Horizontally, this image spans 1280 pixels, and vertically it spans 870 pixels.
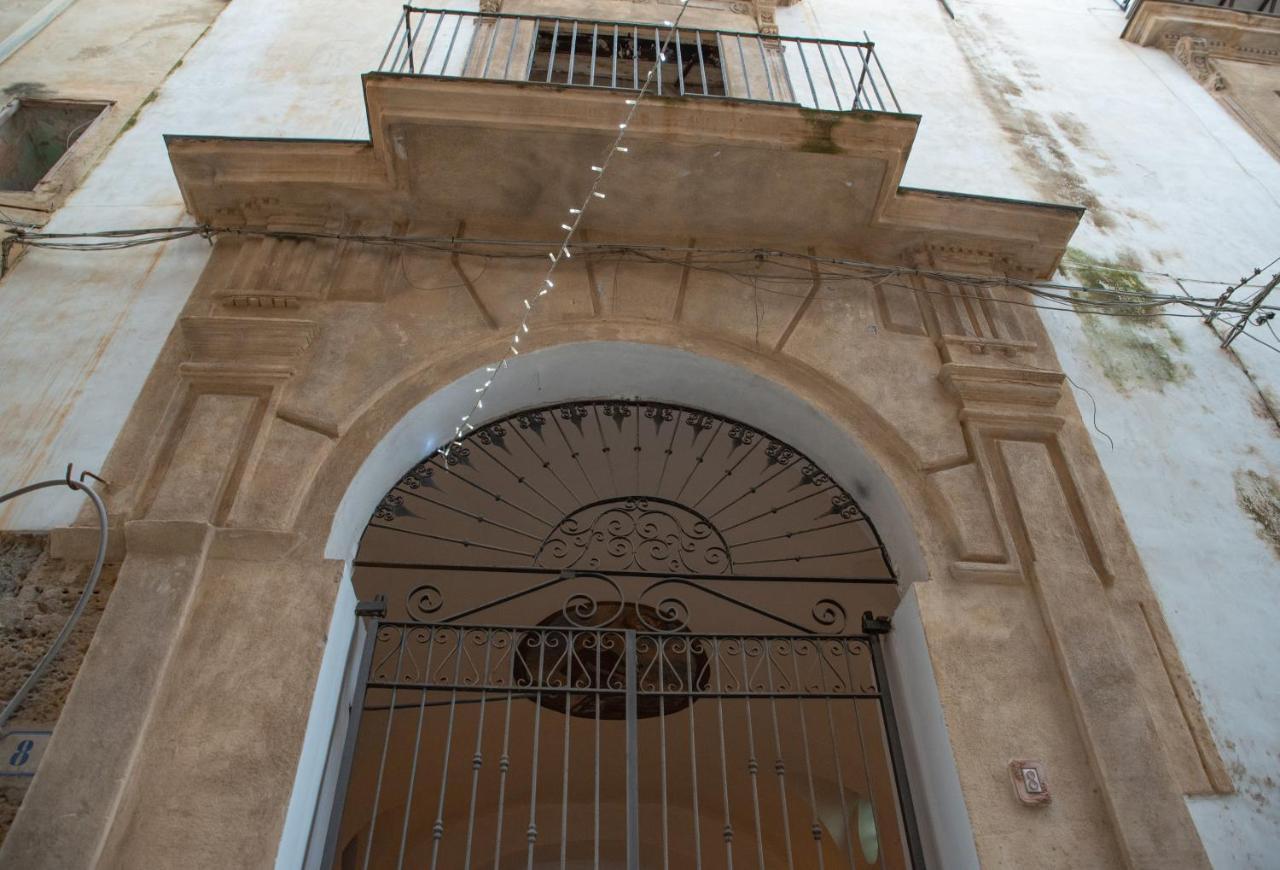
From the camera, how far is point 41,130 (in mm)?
5773

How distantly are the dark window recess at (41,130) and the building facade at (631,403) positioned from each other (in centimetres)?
2

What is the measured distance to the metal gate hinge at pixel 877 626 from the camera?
3996 mm

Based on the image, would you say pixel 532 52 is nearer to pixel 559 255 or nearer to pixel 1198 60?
pixel 559 255

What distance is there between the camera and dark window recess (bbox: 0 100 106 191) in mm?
5660

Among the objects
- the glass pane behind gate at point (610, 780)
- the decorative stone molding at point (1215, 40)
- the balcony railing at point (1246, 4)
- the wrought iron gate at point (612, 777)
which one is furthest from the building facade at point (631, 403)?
the balcony railing at point (1246, 4)

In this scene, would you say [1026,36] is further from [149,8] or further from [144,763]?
[144,763]

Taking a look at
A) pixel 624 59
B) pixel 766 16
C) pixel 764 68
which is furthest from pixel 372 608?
pixel 766 16

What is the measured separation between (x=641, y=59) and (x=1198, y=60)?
428 cm

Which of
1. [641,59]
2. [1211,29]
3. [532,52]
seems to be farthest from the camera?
[1211,29]

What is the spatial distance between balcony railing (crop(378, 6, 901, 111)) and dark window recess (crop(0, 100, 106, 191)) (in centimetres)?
186

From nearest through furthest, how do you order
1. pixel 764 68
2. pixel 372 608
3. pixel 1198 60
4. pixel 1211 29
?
1. pixel 372 608
2. pixel 764 68
3. pixel 1198 60
4. pixel 1211 29

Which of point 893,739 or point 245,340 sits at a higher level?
point 245,340

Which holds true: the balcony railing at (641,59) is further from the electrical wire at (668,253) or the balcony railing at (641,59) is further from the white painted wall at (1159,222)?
the electrical wire at (668,253)

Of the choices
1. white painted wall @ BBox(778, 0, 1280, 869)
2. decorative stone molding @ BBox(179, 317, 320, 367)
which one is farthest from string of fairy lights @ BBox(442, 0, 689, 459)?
white painted wall @ BBox(778, 0, 1280, 869)
